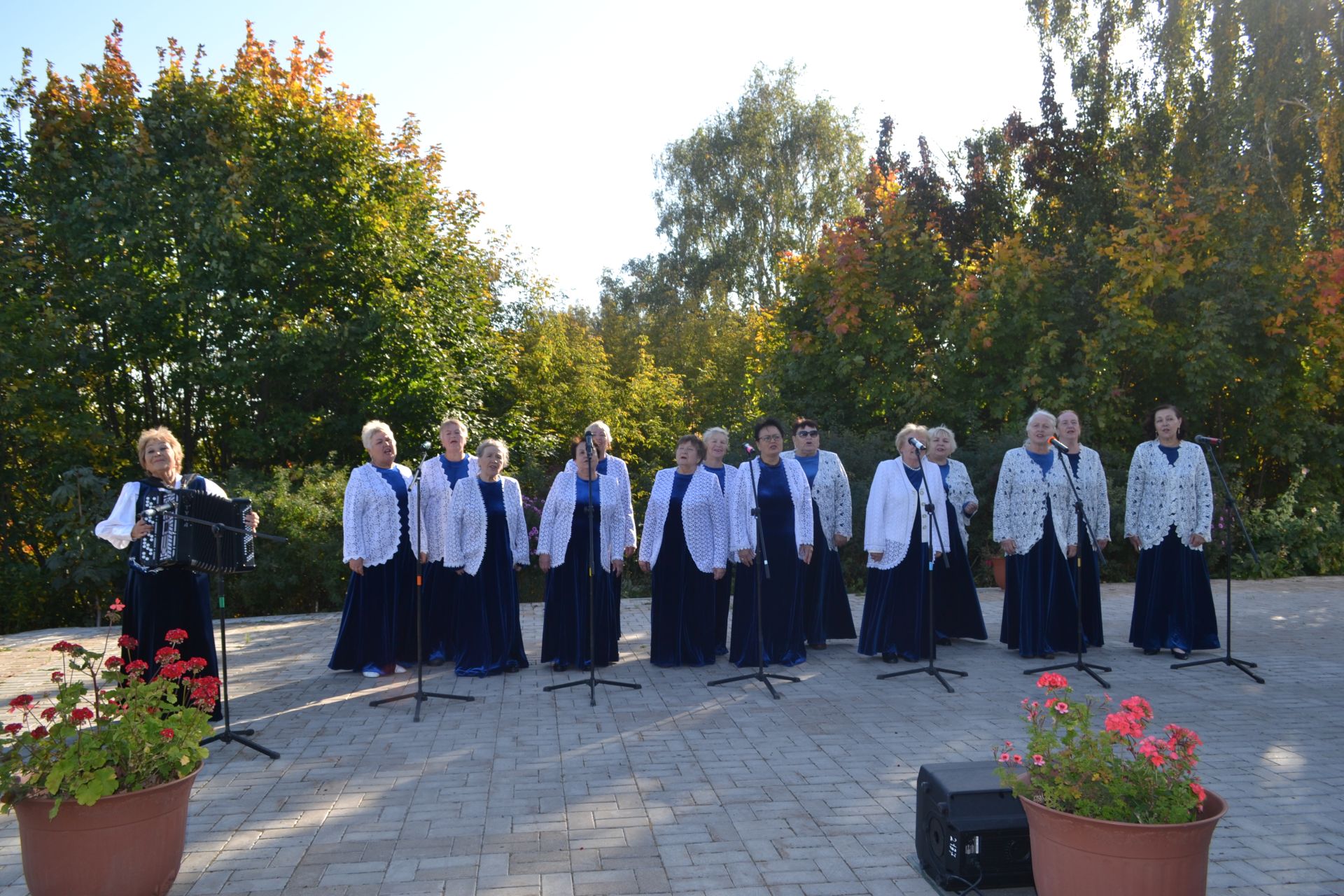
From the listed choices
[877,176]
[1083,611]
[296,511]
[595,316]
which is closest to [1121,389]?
[877,176]

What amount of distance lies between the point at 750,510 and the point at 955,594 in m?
2.46

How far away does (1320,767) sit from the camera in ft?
19.4

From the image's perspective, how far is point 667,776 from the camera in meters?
5.87

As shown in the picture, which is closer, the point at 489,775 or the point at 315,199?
the point at 489,775

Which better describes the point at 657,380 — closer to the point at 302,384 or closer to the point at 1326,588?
the point at 302,384

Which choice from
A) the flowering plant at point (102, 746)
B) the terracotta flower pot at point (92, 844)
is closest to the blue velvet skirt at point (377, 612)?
the flowering plant at point (102, 746)

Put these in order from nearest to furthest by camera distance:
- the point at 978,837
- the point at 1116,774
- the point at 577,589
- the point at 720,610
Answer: the point at 1116,774 < the point at 978,837 < the point at 577,589 < the point at 720,610

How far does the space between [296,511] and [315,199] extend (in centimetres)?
616

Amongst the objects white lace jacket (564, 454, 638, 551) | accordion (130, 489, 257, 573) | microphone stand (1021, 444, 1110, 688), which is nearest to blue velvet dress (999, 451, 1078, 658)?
microphone stand (1021, 444, 1110, 688)

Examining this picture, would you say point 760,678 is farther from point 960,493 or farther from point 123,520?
point 123,520

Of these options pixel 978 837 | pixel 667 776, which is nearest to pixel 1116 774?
pixel 978 837

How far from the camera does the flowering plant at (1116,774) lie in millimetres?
3701

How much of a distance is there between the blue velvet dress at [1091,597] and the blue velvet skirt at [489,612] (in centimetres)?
489

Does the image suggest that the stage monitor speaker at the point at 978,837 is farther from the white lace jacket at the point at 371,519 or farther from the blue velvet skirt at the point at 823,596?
the white lace jacket at the point at 371,519
